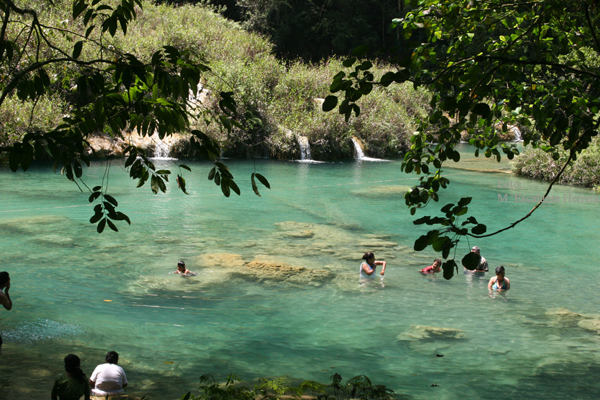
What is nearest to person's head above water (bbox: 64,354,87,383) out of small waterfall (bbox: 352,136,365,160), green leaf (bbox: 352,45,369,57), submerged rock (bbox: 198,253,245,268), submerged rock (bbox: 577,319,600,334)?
green leaf (bbox: 352,45,369,57)

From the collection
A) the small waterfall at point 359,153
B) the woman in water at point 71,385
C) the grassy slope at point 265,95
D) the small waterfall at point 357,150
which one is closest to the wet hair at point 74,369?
the woman in water at point 71,385

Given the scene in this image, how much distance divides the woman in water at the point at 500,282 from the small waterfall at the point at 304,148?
65.5ft

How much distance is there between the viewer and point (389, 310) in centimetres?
987

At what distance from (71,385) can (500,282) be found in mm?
8198

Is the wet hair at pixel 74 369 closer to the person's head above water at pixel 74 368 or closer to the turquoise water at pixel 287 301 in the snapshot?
the person's head above water at pixel 74 368

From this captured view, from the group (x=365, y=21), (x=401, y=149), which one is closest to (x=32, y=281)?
(x=401, y=149)

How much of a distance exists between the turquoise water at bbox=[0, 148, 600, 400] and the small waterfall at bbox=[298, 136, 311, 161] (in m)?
11.5

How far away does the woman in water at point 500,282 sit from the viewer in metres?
10.7

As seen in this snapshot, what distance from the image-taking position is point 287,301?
9.95m

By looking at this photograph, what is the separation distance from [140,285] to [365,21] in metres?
44.0

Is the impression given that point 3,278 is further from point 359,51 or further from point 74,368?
point 359,51

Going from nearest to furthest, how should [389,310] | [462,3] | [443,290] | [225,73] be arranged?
[462,3]
[389,310]
[443,290]
[225,73]

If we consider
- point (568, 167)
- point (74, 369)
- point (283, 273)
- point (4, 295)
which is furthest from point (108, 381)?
point (568, 167)

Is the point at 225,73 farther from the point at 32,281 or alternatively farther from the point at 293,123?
the point at 32,281
